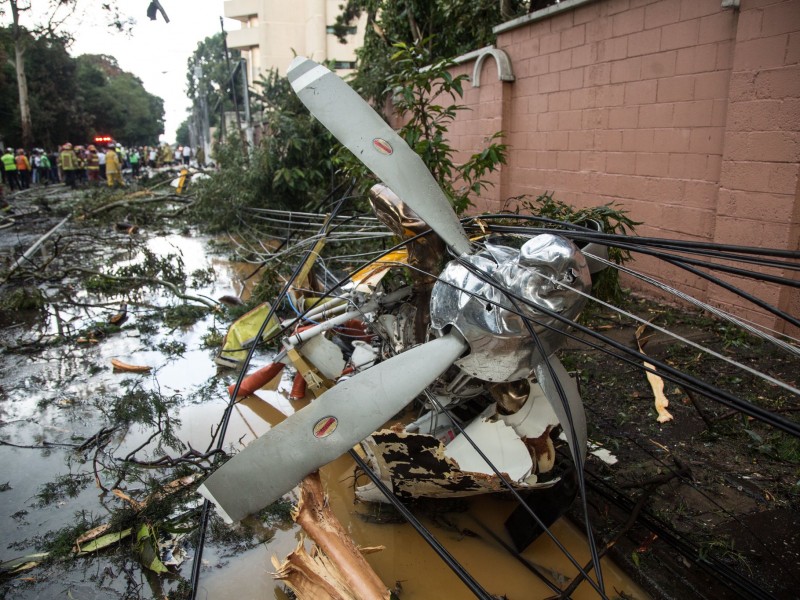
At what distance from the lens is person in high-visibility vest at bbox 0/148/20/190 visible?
23.8 m

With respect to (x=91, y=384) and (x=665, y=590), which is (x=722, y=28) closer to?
(x=665, y=590)

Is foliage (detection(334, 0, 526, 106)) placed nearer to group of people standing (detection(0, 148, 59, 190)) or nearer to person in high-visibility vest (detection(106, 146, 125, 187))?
person in high-visibility vest (detection(106, 146, 125, 187))

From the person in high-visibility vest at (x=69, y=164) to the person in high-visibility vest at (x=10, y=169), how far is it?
183 centimetres

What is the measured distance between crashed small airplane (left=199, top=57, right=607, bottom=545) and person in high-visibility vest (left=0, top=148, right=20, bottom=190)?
85.2 ft

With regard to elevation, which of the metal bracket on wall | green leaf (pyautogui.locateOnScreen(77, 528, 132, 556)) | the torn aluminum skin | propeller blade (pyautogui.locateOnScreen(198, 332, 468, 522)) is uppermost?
the metal bracket on wall

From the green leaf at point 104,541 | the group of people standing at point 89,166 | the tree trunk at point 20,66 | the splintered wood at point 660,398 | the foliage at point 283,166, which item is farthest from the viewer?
the tree trunk at point 20,66

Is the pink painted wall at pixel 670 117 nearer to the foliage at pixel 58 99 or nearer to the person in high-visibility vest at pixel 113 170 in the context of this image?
the person in high-visibility vest at pixel 113 170

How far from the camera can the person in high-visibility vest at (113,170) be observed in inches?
1000

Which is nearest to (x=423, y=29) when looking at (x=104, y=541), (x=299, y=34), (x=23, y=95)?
(x=104, y=541)

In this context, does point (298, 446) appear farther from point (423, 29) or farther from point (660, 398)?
point (423, 29)

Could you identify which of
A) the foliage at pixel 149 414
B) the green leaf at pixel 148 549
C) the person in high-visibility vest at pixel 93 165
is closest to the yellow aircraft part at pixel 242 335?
the foliage at pixel 149 414

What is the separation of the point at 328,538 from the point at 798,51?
19.5 ft

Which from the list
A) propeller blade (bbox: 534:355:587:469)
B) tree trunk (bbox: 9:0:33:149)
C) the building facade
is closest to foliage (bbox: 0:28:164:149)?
tree trunk (bbox: 9:0:33:149)

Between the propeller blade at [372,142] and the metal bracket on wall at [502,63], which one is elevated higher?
the metal bracket on wall at [502,63]
